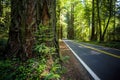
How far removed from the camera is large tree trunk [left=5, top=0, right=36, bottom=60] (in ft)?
18.1

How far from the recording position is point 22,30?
18.2ft

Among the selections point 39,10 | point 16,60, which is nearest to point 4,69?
point 16,60

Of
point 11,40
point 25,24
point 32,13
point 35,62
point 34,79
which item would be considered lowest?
point 34,79

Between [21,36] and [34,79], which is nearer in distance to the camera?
[34,79]

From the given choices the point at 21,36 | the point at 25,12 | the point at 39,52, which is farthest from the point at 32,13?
the point at 39,52

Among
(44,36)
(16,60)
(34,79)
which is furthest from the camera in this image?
(44,36)

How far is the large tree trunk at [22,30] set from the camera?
18.1 feet

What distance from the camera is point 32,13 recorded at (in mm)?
5688

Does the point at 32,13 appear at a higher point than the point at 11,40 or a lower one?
higher

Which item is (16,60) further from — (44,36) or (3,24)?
(3,24)

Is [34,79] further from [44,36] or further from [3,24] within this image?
[3,24]

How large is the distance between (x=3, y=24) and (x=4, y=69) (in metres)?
4.56

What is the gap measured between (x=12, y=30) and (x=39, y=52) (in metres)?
1.16

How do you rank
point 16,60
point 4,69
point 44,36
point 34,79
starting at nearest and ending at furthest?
point 34,79 → point 4,69 → point 16,60 → point 44,36
